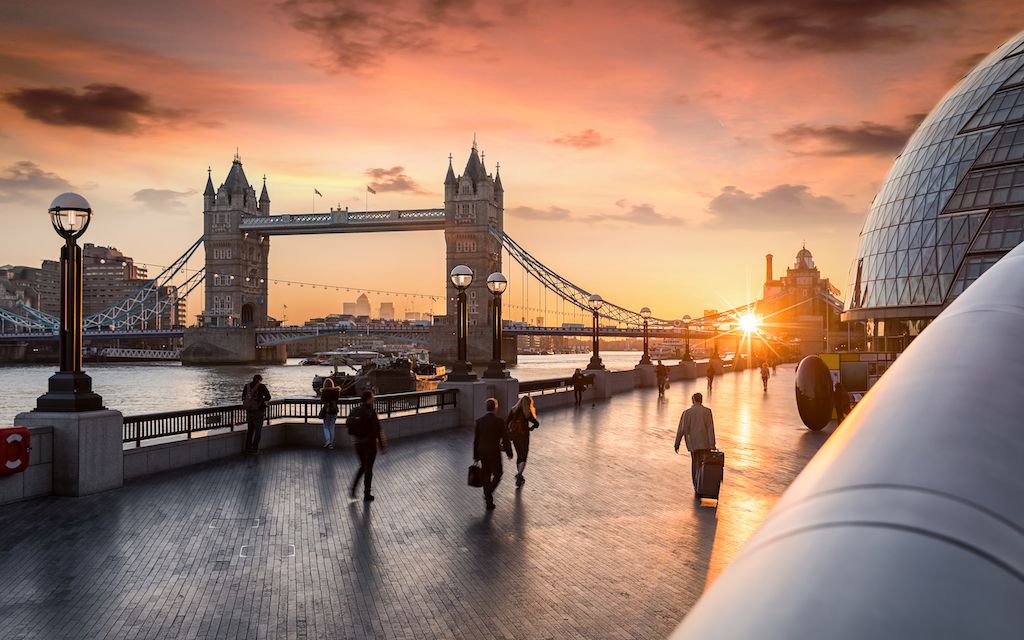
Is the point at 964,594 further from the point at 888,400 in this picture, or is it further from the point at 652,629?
the point at 652,629

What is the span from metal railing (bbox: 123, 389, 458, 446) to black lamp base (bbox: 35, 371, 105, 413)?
51.7 inches

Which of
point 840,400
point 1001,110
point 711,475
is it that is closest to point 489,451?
point 711,475

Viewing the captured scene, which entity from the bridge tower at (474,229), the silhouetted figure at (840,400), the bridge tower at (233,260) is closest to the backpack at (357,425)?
the silhouetted figure at (840,400)

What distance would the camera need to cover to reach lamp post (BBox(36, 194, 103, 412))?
11.6m

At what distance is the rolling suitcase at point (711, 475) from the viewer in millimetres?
11133

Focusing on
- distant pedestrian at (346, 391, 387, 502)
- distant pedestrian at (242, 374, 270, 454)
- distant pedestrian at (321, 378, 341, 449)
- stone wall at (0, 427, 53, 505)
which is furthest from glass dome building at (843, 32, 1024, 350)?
stone wall at (0, 427, 53, 505)

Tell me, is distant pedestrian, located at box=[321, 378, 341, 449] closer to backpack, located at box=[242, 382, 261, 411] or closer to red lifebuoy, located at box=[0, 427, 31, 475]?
backpack, located at box=[242, 382, 261, 411]

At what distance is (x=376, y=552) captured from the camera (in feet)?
27.8

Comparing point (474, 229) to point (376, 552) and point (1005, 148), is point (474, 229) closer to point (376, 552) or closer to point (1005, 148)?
point (1005, 148)

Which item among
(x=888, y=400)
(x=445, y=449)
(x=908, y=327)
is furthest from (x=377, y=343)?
(x=888, y=400)

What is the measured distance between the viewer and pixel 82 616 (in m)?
6.46

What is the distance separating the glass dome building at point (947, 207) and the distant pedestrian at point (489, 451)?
4833 cm

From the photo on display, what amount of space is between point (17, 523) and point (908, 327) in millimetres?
60119

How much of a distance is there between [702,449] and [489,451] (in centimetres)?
320
